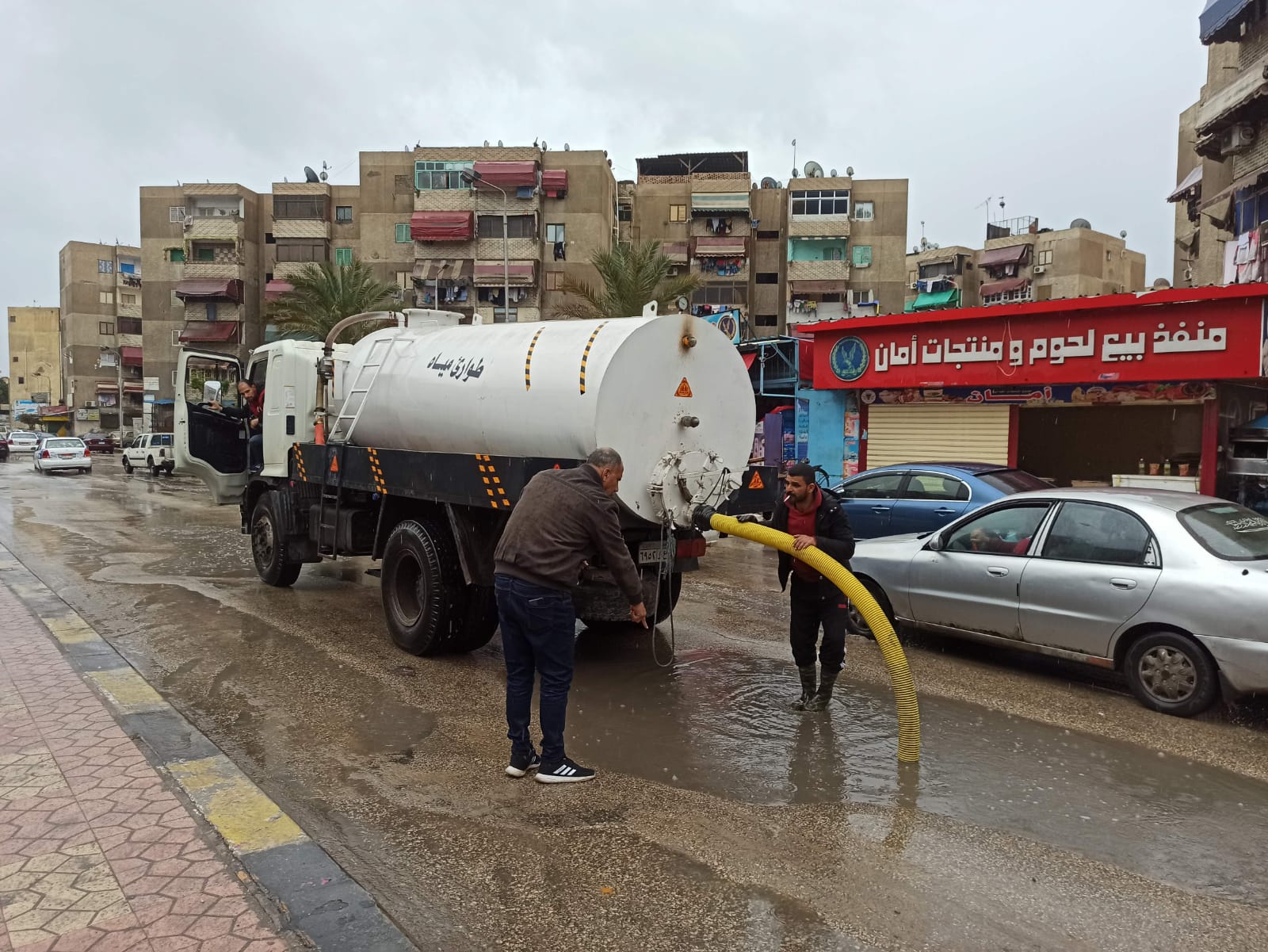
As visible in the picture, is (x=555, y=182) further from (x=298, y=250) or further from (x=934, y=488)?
(x=934, y=488)

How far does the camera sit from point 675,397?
238 inches

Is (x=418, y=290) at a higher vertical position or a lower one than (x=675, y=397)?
higher

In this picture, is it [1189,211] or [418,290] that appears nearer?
[1189,211]

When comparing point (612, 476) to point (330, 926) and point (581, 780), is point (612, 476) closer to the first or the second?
point (581, 780)

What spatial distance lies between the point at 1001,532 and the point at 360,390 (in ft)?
18.2

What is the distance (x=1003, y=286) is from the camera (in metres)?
56.6

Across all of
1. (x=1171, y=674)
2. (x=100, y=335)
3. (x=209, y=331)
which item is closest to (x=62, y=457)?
(x=209, y=331)

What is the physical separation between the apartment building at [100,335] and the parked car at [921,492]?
75.7 metres

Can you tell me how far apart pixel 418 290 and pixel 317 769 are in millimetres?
49217

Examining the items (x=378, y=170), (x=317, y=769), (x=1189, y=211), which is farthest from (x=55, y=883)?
(x=378, y=170)

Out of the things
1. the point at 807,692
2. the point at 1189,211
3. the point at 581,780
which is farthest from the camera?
the point at 1189,211

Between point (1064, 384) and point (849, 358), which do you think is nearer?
point (1064, 384)

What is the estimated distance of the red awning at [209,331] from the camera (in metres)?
58.2

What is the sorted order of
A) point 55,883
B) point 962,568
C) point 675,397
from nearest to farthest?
1. point 55,883
2. point 675,397
3. point 962,568
